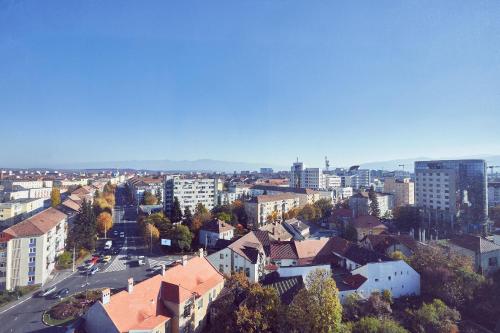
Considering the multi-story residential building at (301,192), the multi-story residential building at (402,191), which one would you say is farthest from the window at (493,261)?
the multi-story residential building at (402,191)

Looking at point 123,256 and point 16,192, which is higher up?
point 16,192

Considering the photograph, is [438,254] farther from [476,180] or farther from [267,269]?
[476,180]

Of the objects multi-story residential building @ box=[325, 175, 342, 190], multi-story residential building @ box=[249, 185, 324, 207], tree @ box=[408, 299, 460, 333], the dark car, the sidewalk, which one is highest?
multi-story residential building @ box=[325, 175, 342, 190]

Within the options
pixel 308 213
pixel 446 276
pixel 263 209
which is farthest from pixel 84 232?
pixel 446 276

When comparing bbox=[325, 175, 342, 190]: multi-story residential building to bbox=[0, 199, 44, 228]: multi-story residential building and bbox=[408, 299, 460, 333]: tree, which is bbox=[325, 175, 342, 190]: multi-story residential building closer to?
bbox=[0, 199, 44, 228]: multi-story residential building

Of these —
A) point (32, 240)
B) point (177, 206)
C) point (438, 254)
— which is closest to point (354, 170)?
point (177, 206)

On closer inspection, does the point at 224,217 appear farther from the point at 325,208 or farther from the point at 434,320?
the point at 434,320

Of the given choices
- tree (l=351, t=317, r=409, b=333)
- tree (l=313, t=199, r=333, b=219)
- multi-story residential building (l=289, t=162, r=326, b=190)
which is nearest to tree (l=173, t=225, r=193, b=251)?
tree (l=351, t=317, r=409, b=333)
